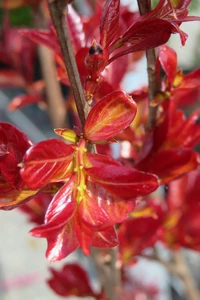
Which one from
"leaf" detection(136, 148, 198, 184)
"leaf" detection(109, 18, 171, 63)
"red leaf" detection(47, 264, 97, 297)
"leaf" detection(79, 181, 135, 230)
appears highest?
"leaf" detection(109, 18, 171, 63)

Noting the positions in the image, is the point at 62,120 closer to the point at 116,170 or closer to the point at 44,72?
the point at 44,72

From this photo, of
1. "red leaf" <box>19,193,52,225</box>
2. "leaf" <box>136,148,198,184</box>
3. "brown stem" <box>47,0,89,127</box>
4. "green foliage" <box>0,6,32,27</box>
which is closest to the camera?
"brown stem" <box>47,0,89,127</box>

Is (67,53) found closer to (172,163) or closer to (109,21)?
(109,21)

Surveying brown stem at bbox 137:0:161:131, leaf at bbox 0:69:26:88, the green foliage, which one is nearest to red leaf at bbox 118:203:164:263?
brown stem at bbox 137:0:161:131

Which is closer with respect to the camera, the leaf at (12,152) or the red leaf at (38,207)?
the leaf at (12,152)

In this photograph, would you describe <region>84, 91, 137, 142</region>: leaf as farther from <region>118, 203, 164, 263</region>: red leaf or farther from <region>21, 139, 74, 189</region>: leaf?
<region>118, 203, 164, 263</region>: red leaf

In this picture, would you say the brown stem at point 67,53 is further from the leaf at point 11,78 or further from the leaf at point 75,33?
the leaf at point 11,78

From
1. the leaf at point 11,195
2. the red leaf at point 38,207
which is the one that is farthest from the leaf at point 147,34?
the red leaf at point 38,207
